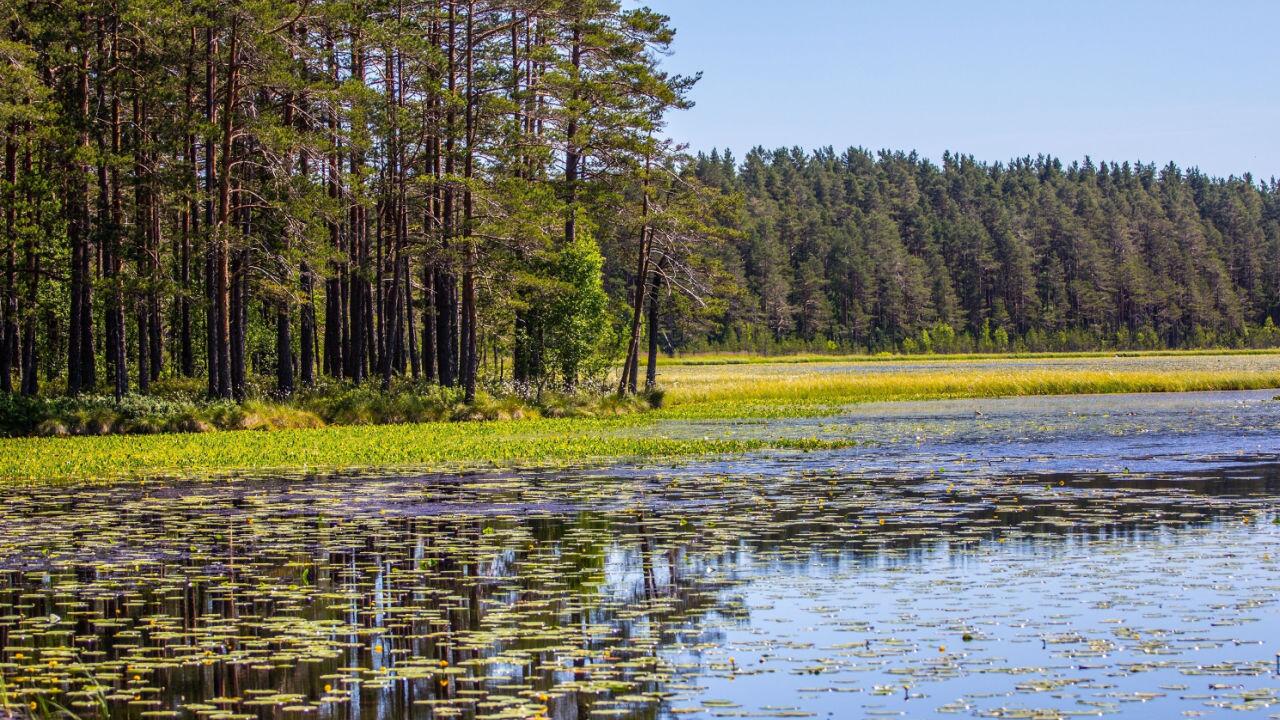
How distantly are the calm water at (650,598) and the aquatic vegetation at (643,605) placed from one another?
4 cm

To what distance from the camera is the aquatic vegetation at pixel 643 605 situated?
372 inches

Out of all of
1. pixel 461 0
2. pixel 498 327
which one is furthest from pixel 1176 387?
pixel 461 0

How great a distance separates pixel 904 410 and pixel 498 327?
17.1 meters

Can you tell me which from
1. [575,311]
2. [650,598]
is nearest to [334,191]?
[575,311]

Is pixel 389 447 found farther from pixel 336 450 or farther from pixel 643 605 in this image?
pixel 643 605

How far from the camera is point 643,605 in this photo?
12.8 m

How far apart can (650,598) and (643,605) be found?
37cm

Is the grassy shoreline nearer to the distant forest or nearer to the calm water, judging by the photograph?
the calm water

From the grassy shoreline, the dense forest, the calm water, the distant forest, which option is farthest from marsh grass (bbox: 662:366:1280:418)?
the distant forest

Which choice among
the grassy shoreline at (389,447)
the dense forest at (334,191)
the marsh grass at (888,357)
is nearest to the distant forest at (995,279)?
the marsh grass at (888,357)

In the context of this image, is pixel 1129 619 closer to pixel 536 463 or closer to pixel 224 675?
pixel 224 675

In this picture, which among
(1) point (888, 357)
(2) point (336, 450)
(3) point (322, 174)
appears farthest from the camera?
(1) point (888, 357)

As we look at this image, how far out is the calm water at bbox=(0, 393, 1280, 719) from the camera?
9445mm

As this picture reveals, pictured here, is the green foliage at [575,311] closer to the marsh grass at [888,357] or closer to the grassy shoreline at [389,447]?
the grassy shoreline at [389,447]
